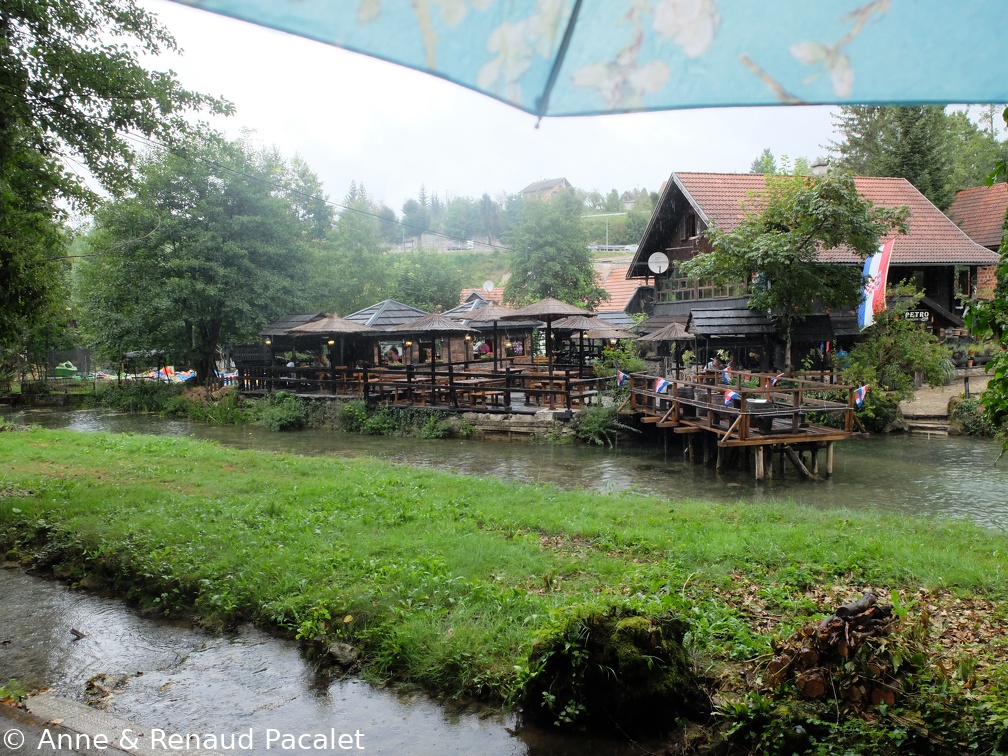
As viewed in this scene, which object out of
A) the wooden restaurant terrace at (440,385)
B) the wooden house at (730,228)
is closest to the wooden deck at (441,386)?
the wooden restaurant terrace at (440,385)

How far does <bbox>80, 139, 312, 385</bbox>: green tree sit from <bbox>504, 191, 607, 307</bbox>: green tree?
38.5 feet

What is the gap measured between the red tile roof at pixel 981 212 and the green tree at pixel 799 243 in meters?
12.7

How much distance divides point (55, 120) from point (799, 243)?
1559cm

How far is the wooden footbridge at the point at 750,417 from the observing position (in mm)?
13930

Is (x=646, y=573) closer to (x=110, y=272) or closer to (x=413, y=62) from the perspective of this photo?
(x=413, y=62)

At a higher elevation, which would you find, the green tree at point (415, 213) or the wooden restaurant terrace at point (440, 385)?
the green tree at point (415, 213)

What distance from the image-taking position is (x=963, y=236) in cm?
2416

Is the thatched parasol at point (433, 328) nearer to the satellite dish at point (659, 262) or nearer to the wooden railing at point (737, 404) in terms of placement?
the wooden railing at point (737, 404)

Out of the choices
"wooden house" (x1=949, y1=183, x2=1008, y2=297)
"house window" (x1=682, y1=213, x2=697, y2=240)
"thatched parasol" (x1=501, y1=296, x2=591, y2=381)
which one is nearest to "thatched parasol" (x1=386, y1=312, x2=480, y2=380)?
"thatched parasol" (x1=501, y1=296, x2=591, y2=381)

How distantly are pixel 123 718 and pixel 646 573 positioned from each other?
3.72 meters

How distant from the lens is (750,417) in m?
14.2

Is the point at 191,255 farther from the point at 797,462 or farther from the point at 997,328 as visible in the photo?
the point at 997,328

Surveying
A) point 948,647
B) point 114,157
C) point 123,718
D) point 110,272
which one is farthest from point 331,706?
point 110,272

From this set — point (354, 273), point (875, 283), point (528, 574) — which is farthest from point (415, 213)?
point (528, 574)
